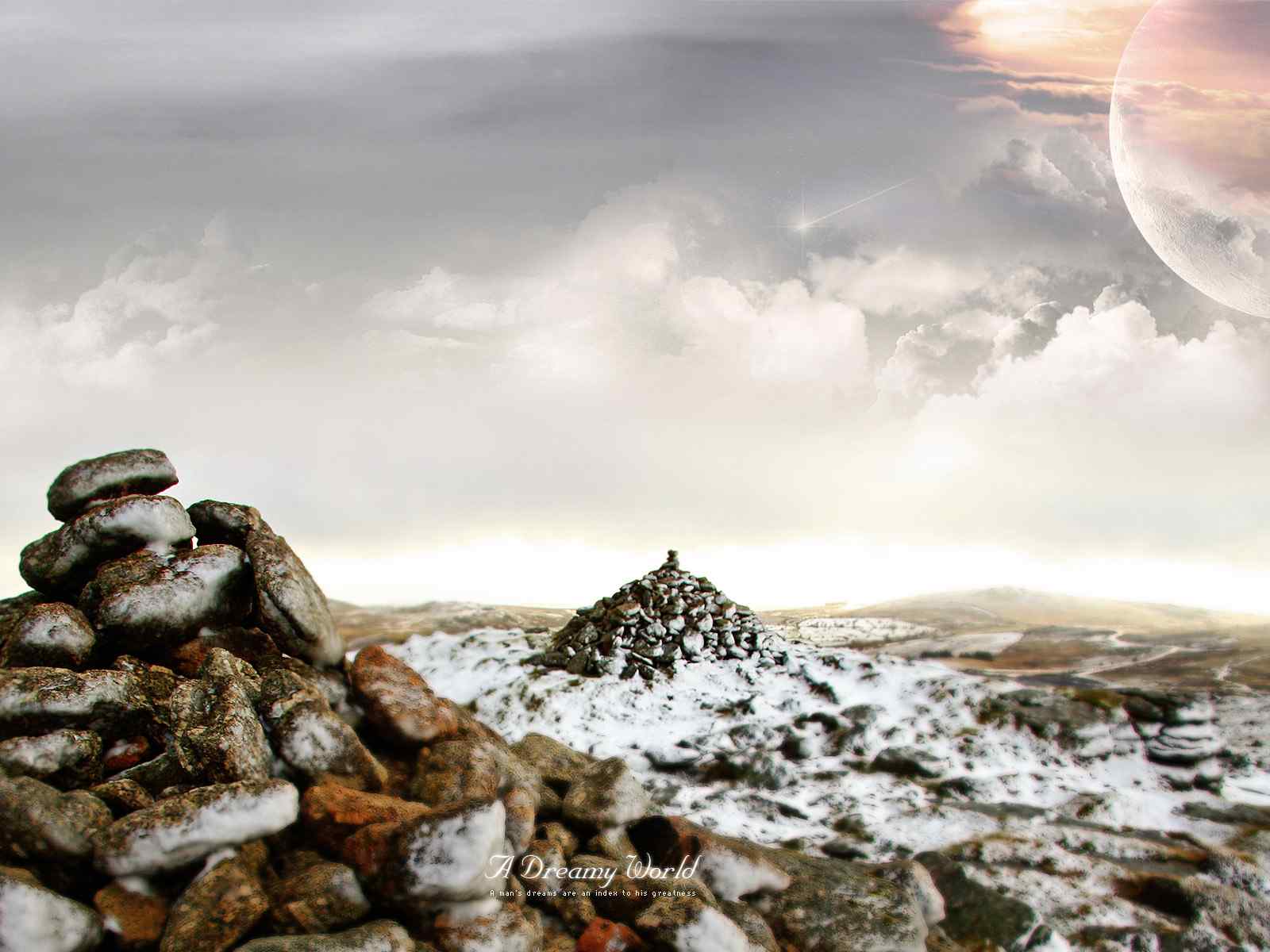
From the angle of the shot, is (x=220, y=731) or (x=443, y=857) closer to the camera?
(x=443, y=857)

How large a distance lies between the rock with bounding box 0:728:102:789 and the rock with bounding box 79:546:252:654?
1297 mm

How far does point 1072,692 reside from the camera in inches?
580

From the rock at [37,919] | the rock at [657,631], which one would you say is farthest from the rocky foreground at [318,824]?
the rock at [657,631]

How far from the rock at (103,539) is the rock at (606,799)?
468 centimetres

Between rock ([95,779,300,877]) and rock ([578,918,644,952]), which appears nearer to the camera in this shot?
rock ([95,779,300,877])

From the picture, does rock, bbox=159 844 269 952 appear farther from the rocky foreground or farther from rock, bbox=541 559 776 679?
rock, bbox=541 559 776 679

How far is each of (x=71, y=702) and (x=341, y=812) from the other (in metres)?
2.56

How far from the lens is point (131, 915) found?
6402 millimetres

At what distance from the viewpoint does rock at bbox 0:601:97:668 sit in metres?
8.53

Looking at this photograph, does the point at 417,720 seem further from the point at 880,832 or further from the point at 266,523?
the point at 880,832

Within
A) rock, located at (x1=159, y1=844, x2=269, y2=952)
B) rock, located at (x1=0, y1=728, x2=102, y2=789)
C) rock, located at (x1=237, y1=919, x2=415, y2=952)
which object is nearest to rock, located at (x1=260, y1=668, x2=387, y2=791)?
rock, located at (x1=159, y1=844, x2=269, y2=952)

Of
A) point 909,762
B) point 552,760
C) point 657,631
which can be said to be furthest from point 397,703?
point 657,631

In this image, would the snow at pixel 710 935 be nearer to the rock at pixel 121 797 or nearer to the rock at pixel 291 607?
the rock at pixel 121 797

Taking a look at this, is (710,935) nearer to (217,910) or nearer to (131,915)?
(217,910)
